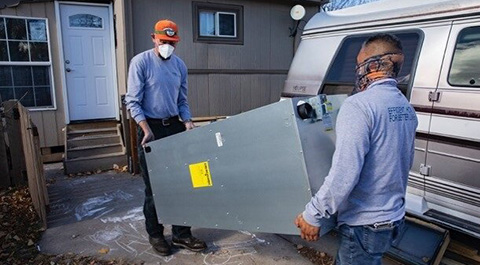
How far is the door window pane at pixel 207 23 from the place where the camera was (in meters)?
6.39

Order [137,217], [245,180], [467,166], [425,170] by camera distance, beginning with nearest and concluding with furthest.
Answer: [245,180]
[467,166]
[425,170]
[137,217]

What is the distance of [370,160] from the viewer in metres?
1.43

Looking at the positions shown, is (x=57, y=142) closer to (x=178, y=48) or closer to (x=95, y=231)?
(x=178, y=48)

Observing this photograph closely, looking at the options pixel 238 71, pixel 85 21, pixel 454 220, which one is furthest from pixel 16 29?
pixel 454 220

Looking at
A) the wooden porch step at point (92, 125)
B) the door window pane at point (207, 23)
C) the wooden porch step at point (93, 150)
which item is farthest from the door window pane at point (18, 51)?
the door window pane at point (207, 23)

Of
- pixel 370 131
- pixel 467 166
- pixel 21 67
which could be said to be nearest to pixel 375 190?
pixel 370 131

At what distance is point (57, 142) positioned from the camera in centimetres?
582

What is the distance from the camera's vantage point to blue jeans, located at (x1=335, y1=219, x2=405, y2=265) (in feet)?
4.92

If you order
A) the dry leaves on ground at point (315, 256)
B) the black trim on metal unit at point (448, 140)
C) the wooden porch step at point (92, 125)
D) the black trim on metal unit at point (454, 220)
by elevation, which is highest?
the black trim on metal unit at point (448, 140)

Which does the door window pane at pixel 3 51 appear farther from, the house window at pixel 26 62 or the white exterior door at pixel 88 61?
the white exterior door at pixel 88 61

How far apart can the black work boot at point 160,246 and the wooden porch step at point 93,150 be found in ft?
9.87

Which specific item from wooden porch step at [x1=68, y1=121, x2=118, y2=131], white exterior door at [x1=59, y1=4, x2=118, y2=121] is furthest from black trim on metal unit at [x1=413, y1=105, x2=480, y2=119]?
white exterior door at [x1=59, y1=4, x2=118, y2=121]

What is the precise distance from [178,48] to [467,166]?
4974 mm

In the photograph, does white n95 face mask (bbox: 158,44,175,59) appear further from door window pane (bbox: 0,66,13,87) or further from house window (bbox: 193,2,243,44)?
door window pane (bbox: 0,66,13,87)
